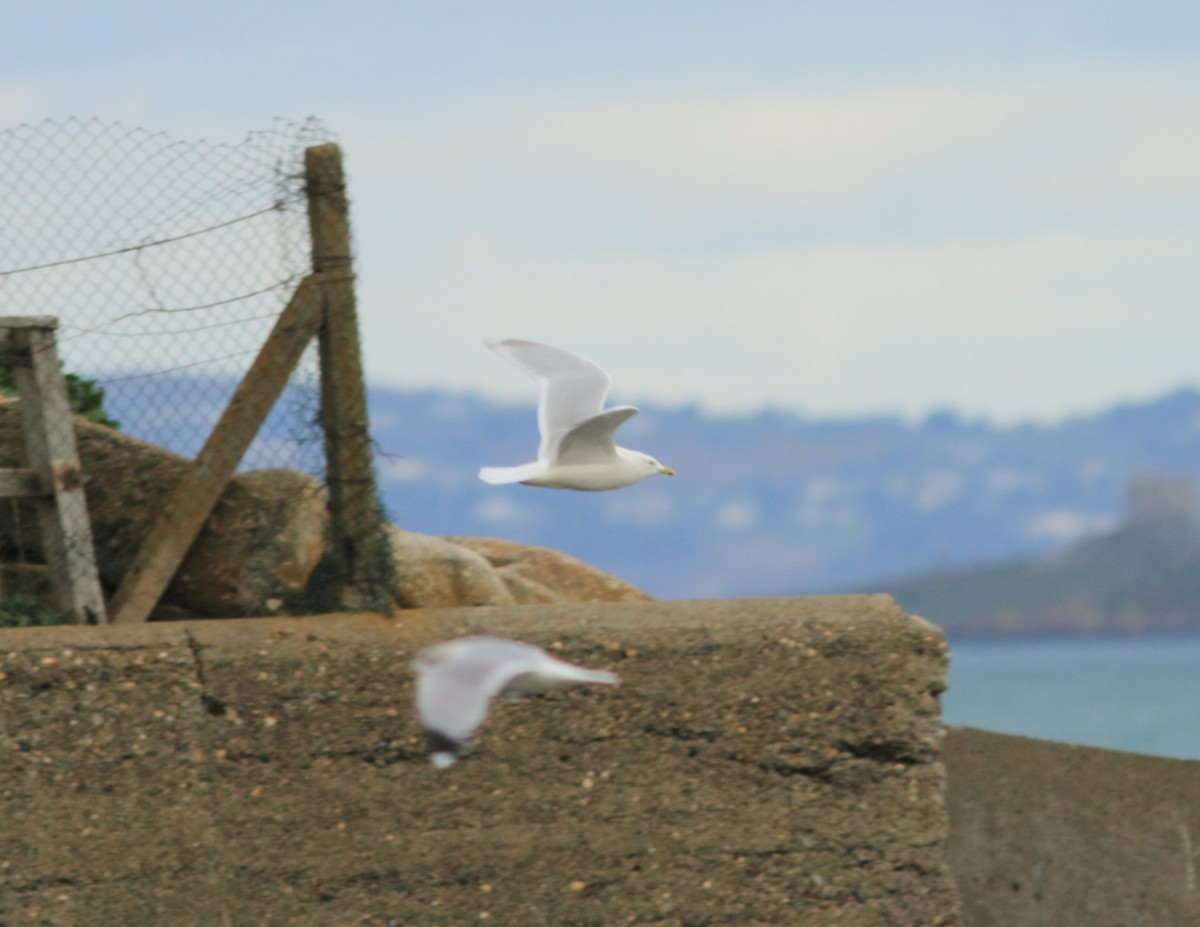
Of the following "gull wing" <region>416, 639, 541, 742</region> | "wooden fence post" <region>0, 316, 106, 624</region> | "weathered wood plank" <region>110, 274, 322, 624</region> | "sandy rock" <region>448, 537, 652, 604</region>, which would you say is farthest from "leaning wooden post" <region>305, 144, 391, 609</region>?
"sandy rock" <region>448, 537, 652, 604</region>

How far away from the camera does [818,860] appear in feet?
19.5

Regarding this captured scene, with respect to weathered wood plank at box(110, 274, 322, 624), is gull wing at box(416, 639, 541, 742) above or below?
below

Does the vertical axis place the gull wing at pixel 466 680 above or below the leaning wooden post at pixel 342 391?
below

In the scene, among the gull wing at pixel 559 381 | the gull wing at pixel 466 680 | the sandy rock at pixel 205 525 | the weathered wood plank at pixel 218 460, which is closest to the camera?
the gull wing at pixel 466 680

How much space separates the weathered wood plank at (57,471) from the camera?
239 inches

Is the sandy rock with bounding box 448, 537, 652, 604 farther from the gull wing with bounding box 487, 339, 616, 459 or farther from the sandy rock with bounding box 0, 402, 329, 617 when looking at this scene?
the sandy rock with bounding box 0, 402, 329, 617

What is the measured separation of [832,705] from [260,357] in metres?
1.90

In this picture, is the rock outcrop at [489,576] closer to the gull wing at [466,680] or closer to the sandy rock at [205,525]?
the sandy rock at [205,525]


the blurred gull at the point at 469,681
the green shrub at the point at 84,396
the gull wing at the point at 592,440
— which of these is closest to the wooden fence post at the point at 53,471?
the green shrub at the point at 84,396

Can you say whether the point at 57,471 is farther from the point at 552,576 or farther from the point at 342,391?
the point at 552,576

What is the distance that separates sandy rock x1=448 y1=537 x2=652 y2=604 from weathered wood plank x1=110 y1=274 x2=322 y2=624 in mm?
1165

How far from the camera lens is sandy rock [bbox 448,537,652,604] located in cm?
700

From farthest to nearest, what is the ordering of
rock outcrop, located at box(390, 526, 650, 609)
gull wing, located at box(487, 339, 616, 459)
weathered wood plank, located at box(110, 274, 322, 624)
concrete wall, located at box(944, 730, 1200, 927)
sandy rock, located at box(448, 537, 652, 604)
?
concrete wall, located at box(944, 730, 1200, 927) → sandy rock, located at box(448, 537, 652, 604) → gull wing, located at box(487, 339, 616, 459) → rock outcrop, located at box(390, 526, 650, 609) → weathered wood plank, located at box(110, 274, 322, 624)

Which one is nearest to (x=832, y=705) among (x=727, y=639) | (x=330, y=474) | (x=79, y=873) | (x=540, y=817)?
(x=727, y=639)
